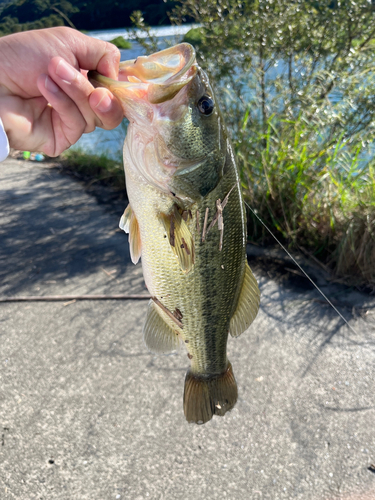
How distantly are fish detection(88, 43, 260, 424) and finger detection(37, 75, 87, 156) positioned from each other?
14cm

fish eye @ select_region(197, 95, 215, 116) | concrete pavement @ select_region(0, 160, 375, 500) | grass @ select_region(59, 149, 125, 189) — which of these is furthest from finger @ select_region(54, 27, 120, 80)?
grass @ select_region(59, 149, 125, 189)

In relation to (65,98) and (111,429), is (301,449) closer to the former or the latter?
(111,429)

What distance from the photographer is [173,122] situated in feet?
4.14

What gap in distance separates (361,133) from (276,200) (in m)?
1.17

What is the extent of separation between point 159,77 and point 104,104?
21 centimetres

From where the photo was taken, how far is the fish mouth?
119cm

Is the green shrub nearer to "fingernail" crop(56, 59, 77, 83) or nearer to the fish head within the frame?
the fish head

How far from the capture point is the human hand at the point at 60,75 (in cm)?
130

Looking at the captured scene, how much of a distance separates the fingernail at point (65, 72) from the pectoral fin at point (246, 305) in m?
0.89

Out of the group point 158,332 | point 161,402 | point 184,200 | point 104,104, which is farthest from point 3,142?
point 161,402

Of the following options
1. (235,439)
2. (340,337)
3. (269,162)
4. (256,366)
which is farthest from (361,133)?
(235,439)

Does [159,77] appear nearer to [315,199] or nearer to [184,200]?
[184,200]

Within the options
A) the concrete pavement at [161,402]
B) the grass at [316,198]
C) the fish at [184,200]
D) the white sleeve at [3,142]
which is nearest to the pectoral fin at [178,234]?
the fish at [184,200]

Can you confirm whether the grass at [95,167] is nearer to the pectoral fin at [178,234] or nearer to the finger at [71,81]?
the finger at [71,81]
